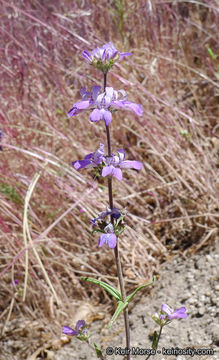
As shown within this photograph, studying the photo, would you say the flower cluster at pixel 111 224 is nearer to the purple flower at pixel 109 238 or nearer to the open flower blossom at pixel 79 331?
the purple flower at pixel 109 238

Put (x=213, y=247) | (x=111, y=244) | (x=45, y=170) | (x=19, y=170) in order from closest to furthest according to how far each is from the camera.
→ (x=111, y=244) → (x=213, y=247) → (x=45, y=170) → (x=19, y=170)

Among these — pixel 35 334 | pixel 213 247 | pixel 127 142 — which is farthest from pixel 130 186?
pixel 35 334

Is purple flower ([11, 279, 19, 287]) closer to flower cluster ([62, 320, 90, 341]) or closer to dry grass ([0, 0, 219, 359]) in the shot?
dry grass ([0, 0, 219, 359])

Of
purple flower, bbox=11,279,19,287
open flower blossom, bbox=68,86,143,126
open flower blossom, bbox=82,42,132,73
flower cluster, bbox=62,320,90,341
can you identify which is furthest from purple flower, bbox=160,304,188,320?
purple flower, bbox=11,279,19,287

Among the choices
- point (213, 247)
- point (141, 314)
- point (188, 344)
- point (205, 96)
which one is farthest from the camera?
point (205, 96)

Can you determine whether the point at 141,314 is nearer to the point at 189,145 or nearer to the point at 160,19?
the point at 189,145

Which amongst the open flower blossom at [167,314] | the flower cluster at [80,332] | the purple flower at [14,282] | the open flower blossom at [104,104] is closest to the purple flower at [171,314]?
the open flower blossom at [167,314]
